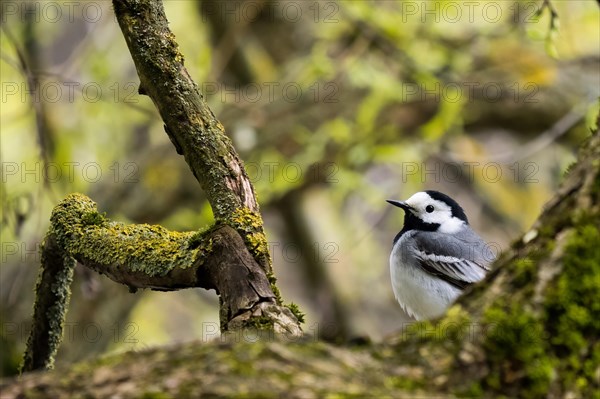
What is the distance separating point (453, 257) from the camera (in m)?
4.87

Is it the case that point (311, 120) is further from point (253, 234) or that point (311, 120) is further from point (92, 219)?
point (253, 234)

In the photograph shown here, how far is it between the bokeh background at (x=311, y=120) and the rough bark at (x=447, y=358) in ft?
14.6

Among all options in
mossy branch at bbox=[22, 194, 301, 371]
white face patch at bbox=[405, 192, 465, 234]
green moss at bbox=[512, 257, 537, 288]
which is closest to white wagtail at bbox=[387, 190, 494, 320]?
white face patch at bbox=[405, 192, 465, 234]

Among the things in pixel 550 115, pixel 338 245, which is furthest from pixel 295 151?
pixel 550 115

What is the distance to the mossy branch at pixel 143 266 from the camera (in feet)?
7.07

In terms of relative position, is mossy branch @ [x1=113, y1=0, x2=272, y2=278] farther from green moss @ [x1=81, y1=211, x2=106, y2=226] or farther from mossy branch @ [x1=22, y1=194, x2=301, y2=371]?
green moss @ [x1=81, y1=211, x2=106, y2=226]

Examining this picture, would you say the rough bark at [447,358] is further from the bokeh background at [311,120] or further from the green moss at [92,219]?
the bokeh background at [311,120]

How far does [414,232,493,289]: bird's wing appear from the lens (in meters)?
4.71

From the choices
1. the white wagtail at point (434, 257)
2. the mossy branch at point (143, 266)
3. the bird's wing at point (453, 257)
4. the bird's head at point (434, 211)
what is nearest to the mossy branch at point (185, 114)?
the mossy branch at point (143, 266)

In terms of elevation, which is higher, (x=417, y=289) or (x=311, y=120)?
(x=311, y=120)

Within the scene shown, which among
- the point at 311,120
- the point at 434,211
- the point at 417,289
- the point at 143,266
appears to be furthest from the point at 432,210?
the point at 143,266

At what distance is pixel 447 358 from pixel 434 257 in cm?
342

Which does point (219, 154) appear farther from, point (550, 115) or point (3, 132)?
point (3, 132)

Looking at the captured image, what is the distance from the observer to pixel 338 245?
316 inches
